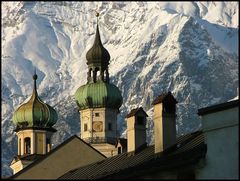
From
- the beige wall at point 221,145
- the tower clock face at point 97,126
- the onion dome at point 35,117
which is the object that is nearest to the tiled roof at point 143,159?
the beige wall at point 221,145

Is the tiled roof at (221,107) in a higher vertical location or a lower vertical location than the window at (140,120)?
lower

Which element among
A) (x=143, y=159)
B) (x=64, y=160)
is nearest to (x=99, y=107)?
(x=64, y=160)

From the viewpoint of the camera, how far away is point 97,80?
343ft

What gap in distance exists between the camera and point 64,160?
178 ft

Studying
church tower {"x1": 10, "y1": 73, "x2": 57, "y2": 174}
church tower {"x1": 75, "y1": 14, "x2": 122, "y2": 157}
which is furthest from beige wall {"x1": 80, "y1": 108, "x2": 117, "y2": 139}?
church tower {"x1": 10, "y1": 73, "x2": 57, "y2": 174}

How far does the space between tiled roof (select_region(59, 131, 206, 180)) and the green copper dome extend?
49.0m

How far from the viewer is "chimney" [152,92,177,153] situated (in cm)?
4341

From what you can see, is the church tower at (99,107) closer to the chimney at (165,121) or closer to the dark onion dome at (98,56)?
the dark onion dome at (98,56)

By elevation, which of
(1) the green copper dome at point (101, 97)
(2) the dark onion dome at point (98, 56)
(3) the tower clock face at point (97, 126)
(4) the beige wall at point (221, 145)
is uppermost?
(2) the dark onion dome at point (98, 56)

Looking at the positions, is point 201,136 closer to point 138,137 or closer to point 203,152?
point 203,152

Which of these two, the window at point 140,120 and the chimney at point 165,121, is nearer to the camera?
the chimney at point 165,121

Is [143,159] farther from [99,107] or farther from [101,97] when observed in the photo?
[99,107]

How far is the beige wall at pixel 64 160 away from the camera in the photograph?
2064 inches

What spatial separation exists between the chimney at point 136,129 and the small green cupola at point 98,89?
49818 mm
